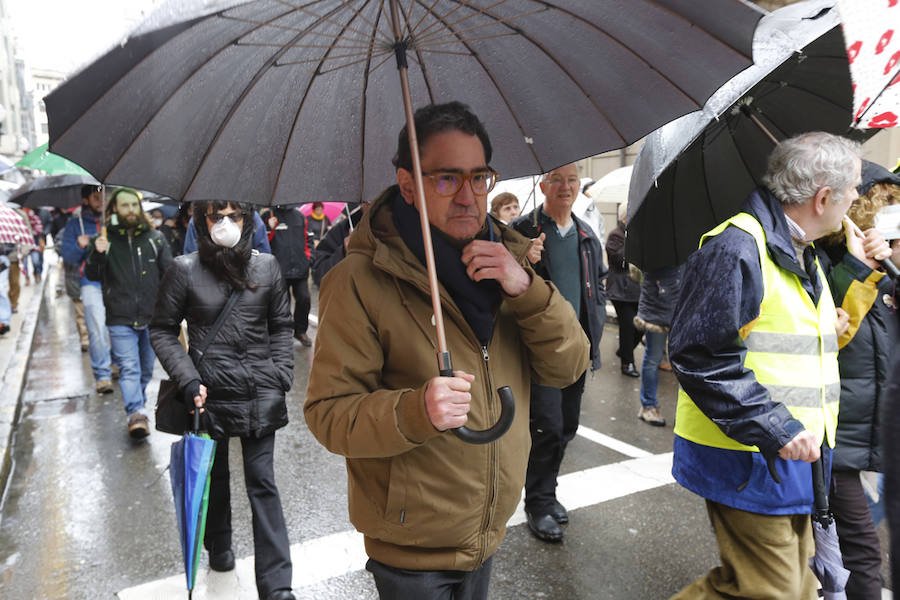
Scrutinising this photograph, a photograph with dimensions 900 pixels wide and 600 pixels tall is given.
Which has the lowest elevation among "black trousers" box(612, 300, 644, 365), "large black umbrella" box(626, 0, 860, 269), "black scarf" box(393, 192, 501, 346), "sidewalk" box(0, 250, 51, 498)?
"sidewalk" box(0, 250, 51, 498)

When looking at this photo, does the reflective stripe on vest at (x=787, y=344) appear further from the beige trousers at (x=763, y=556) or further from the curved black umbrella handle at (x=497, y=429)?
the curved black umbrella handle at (x=497, y=429)

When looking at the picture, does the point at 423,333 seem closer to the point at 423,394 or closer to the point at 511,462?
the point at 423,394

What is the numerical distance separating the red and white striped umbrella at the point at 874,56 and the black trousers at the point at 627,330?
618 centimetres

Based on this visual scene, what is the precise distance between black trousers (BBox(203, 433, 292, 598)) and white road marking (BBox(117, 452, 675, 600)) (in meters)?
0.25

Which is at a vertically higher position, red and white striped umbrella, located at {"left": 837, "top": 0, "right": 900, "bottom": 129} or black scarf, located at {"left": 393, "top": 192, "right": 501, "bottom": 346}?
→ red and white striped umbrella, located at {"left": 837, "top": 0, "right": 900, "bottom": 129}

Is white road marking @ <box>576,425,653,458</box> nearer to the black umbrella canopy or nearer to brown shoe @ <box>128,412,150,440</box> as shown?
the black umbrella canopy

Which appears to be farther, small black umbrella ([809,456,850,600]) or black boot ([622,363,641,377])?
black boot ([622,363,641,377])

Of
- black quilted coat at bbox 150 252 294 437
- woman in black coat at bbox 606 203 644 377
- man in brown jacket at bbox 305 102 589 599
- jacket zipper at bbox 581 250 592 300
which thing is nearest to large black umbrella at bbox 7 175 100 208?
black quilted coat at bbox 150 252 294 437

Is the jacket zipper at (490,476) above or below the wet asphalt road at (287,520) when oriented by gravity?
above

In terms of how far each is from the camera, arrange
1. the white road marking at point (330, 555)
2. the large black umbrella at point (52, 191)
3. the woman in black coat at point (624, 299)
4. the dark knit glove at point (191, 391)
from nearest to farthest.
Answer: the dark knit glove at point (191, 391) < the white road marking at point (330, 555) < the large black umbrella at point (52, 191) < the woman in black coat at point (624, 299)

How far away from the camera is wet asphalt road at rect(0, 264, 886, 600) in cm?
366

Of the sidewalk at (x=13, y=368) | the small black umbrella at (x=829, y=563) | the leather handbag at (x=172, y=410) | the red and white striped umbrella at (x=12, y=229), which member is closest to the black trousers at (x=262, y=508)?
the leather handbag at (x=172, y=410)

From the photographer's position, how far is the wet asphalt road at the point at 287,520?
→ 366cm

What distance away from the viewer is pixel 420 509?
1.82 m
